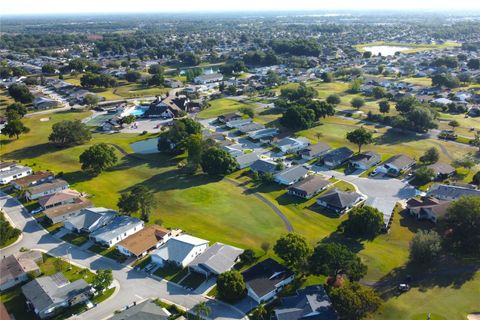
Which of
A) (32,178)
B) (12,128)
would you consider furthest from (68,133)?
(32,178)

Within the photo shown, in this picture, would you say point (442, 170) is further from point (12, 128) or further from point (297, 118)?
point (12, 128)

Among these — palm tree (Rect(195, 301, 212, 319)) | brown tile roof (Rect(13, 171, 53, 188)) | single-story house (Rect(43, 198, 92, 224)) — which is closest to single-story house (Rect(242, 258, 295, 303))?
palm tree (Rect(195, 301, 212, 319))

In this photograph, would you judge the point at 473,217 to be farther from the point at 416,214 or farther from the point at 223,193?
the point at 223,193

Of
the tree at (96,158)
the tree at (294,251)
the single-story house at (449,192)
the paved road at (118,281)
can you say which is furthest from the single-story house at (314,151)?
the paved road at (118,281)

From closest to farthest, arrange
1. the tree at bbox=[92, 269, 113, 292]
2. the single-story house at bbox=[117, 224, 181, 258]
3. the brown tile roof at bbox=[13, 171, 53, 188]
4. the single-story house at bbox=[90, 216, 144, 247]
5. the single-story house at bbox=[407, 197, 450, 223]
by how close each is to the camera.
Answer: the tree at bbox=[92, 269, 113, 292] < the single-story house at bbox=[117, 224, 181, 258] < the single-story house at bbox=[90, 216, 144, 247] < the single-story house at bbox=[407, 197, 450, 223] < the brown tile roof at bbox=[13, 171, 53, 188]

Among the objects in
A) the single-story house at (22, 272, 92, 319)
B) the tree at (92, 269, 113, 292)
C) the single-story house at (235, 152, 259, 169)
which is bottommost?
the single-story house at (22, 272, 92, 319)

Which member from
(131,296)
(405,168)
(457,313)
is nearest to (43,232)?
(131,296)

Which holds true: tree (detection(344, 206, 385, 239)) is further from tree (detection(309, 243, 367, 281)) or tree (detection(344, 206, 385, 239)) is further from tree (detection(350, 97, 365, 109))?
tree (detection(350, 97, 365, 109))
